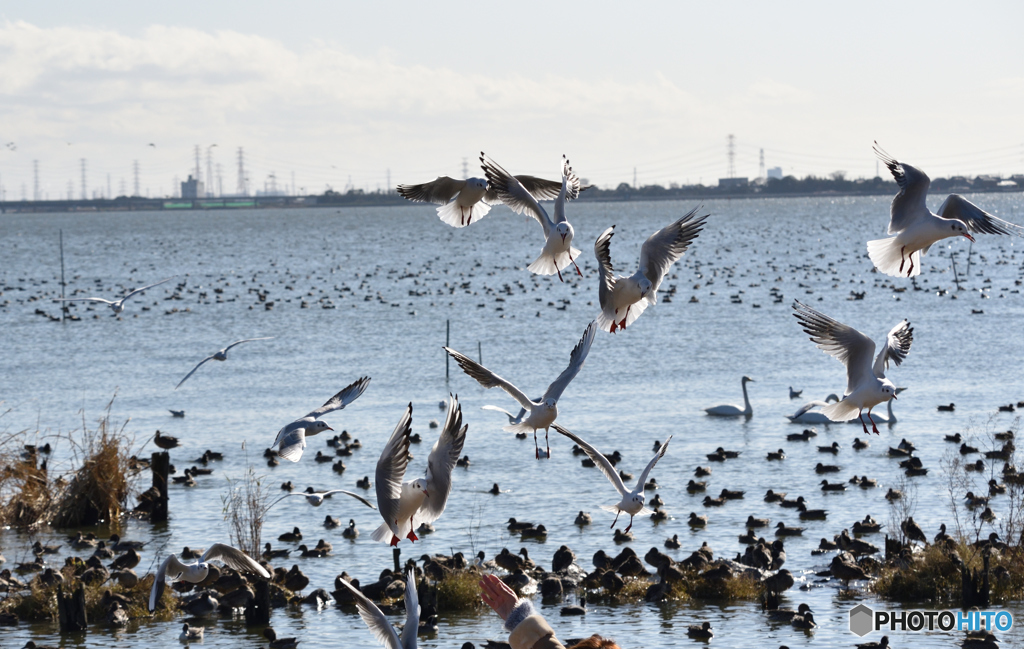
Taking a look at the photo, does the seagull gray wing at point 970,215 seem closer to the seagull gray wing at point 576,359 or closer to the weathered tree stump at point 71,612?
the seagull gray wing at point 576,359

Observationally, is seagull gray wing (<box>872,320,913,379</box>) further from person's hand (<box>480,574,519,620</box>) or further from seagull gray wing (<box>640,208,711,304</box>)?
person's hand (<box>480,574,519,620</box>)

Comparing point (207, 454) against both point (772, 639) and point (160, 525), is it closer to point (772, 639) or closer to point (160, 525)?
point (160, 525)

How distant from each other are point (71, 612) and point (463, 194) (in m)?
10.0

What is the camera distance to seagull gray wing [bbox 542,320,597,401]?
8.62 meters

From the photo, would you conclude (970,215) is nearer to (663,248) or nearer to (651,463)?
(663,248)

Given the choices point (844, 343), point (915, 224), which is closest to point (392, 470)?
point (844, 343)

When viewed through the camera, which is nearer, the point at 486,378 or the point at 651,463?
the point at 486,378

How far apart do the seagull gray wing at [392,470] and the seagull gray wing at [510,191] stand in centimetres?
216

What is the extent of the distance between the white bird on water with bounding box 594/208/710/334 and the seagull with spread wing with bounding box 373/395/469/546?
4.49ft

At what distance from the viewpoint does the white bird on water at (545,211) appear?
9703 mm

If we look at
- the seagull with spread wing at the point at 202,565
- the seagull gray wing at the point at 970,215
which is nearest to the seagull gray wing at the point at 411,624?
the seagull gray wing at the point at 970,215

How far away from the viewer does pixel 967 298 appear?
64438 mm

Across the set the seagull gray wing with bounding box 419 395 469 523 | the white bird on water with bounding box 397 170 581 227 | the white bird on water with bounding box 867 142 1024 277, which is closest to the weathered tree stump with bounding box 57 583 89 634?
the white bird on water with bounding box 397 170 581 227

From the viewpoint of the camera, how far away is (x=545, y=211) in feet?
33.3
